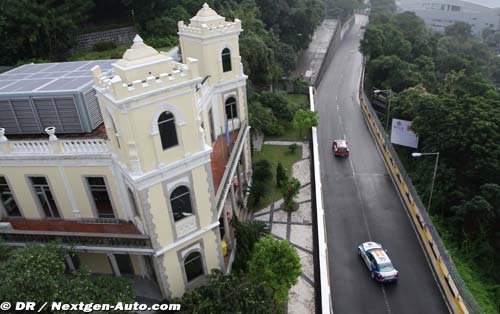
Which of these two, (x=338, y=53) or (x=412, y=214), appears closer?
(x=412, y=214)

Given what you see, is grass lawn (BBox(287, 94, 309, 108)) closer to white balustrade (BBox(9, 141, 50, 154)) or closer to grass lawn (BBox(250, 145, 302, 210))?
grass lawn (BBox(250, 145, 302, 210))

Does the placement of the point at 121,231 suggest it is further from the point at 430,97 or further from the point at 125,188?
the point at 430,97

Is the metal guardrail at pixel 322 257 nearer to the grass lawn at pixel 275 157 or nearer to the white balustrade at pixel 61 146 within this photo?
the grass lawn at pixel 275 157

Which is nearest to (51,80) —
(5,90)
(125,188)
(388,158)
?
(5,90)

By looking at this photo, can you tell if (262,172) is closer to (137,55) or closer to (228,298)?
(228,298)

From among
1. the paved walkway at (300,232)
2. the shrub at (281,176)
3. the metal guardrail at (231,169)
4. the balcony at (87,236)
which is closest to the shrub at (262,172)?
the shrub at (281,176)

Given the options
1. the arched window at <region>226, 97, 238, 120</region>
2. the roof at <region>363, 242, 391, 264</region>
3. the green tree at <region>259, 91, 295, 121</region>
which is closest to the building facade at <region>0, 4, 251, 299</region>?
the arched window at <region>226, 97, 238, 120</region>
